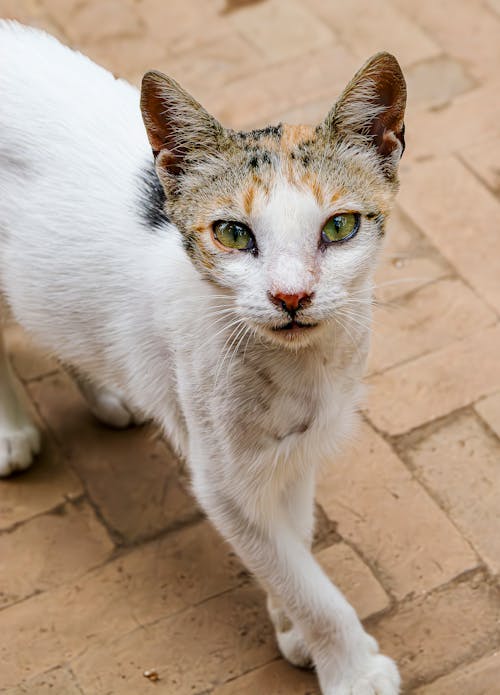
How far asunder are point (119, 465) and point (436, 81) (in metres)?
2.00

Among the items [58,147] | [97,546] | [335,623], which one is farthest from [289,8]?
[335,623]

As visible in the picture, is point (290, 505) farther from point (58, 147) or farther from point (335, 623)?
point (58, 147)

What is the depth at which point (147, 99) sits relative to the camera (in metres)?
2.06

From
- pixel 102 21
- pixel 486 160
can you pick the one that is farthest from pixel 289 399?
pixel 102 21

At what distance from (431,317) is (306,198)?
4.81 feet

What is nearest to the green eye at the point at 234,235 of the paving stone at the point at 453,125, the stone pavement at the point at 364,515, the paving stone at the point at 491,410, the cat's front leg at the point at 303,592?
the stone pavement at the point at 364,515

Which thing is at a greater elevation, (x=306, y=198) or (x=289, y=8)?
(x=289, y=8)

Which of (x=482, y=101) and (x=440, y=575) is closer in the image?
(x=440, y=575)

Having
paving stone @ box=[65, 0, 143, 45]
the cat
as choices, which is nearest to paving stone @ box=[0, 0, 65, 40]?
paving stone @ box=[65, 0, 143, 45]

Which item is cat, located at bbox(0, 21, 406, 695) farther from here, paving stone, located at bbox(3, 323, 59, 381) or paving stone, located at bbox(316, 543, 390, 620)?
paving stone, located at bbox(3, 323, 59, 381)

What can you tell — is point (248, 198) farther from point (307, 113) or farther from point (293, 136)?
point (307, 113)

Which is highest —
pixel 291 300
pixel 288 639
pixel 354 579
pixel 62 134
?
pixel 62 134

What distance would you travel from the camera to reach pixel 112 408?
3156 mm

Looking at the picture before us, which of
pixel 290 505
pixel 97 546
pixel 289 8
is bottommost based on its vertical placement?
pixel 97 546
